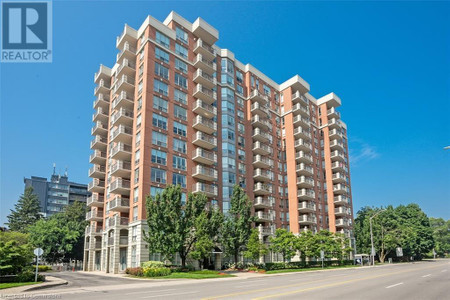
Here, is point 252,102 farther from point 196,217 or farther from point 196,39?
point 196,217

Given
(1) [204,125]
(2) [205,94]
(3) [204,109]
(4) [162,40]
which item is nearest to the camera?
(4) [162,40]

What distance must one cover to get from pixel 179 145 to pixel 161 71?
440 inches

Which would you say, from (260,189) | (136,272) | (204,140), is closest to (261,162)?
(260,189)

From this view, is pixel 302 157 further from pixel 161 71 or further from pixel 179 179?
pixel 161 71

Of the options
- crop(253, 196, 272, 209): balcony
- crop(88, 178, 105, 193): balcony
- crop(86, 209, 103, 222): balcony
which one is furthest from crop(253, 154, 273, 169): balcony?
crop(86, 209, 103, 222): balcony

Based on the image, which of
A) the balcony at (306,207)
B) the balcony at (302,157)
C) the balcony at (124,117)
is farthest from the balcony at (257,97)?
the balcony at (124,117)

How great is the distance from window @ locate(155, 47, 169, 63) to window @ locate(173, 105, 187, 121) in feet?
23.9

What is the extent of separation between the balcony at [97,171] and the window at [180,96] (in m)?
19.3

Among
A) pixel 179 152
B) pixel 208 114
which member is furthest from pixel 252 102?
pixel 179 152

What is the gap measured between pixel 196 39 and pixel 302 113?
2980cm

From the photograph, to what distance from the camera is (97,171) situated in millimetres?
57812

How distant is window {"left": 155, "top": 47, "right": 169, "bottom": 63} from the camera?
49688 millimetres

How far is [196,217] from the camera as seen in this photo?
41062 millimetres

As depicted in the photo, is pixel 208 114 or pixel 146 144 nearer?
pixel 146 144
